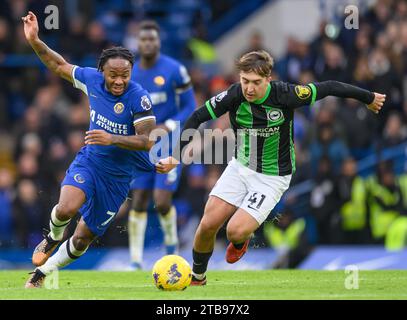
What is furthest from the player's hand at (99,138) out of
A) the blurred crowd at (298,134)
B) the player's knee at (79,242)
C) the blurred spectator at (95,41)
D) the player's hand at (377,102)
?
the blurred spectator at (95,41)

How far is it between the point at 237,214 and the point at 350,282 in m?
1.57

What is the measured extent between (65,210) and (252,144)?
2.00 meters

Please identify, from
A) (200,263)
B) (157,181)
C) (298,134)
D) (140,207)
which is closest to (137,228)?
(140,207)

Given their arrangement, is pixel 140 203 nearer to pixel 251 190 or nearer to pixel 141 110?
pixel 251 190

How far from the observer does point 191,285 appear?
36.4 feet

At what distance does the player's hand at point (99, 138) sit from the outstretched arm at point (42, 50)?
4.00ft

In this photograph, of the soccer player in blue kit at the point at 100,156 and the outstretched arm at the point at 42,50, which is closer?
the soccer player in blue kit at the point at 100,156

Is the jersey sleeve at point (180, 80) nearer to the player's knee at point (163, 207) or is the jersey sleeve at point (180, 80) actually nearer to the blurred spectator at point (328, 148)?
the player's knee at point (163, 207)

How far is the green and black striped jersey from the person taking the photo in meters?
10.7

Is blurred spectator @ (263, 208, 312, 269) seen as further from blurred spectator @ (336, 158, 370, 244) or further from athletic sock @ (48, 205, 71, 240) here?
athletic sock @ (48, 205, 71, 240)

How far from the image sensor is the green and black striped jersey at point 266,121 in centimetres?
1067

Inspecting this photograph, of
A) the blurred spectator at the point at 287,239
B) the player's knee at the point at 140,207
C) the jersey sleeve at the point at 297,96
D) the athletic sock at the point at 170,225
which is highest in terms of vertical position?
the jersey sleeve at the point at 297,96
